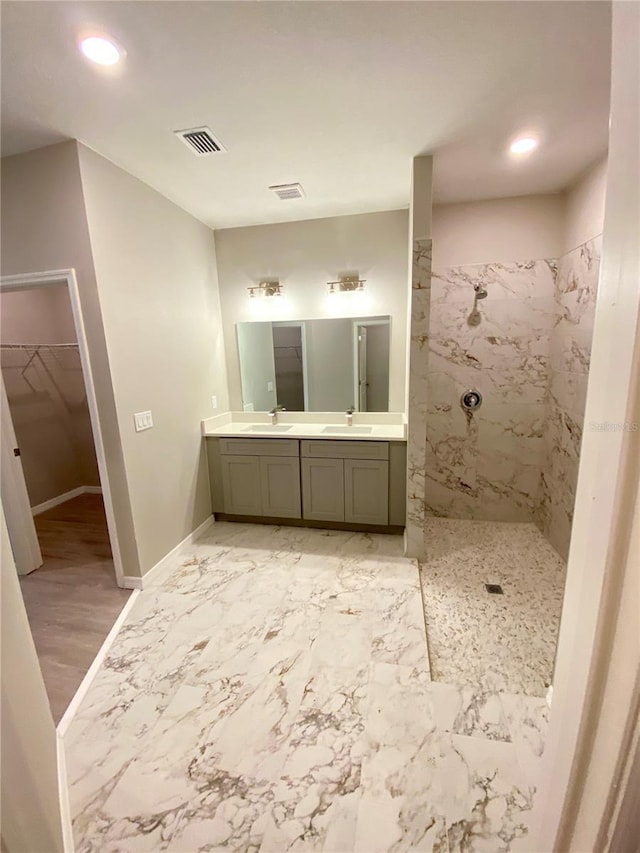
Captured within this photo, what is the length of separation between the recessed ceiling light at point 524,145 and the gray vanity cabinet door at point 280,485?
8.35ft

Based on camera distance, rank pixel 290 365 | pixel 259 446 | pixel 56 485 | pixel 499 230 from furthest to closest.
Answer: pixel 56 485, pixel 290 365, pixel 259 446, pixel 499 230

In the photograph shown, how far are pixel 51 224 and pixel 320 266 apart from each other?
1.95 metres

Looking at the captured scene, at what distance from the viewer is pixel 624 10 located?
1.40ft

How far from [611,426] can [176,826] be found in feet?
5.79

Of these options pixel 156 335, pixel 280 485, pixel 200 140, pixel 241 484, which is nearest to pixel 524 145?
pixel 200 140

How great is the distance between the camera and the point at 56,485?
12.6 ft

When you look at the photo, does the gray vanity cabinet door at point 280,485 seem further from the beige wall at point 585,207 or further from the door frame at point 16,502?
the beige wall at point 585,207

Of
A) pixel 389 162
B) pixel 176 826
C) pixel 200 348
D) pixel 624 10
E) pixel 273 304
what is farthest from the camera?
pixel 273 304

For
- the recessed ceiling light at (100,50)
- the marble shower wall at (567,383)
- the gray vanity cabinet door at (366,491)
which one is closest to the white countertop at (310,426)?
the gray vanity cabinet door at (366,491)

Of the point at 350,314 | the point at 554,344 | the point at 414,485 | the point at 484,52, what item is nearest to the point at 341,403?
the point at 350,314

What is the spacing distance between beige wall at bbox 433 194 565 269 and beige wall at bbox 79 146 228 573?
83.6 inches

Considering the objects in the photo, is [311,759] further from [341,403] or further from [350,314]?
[350,314]

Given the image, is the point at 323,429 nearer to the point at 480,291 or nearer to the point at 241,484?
the point at 241,484

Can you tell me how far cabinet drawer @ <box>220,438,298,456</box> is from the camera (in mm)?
2906
